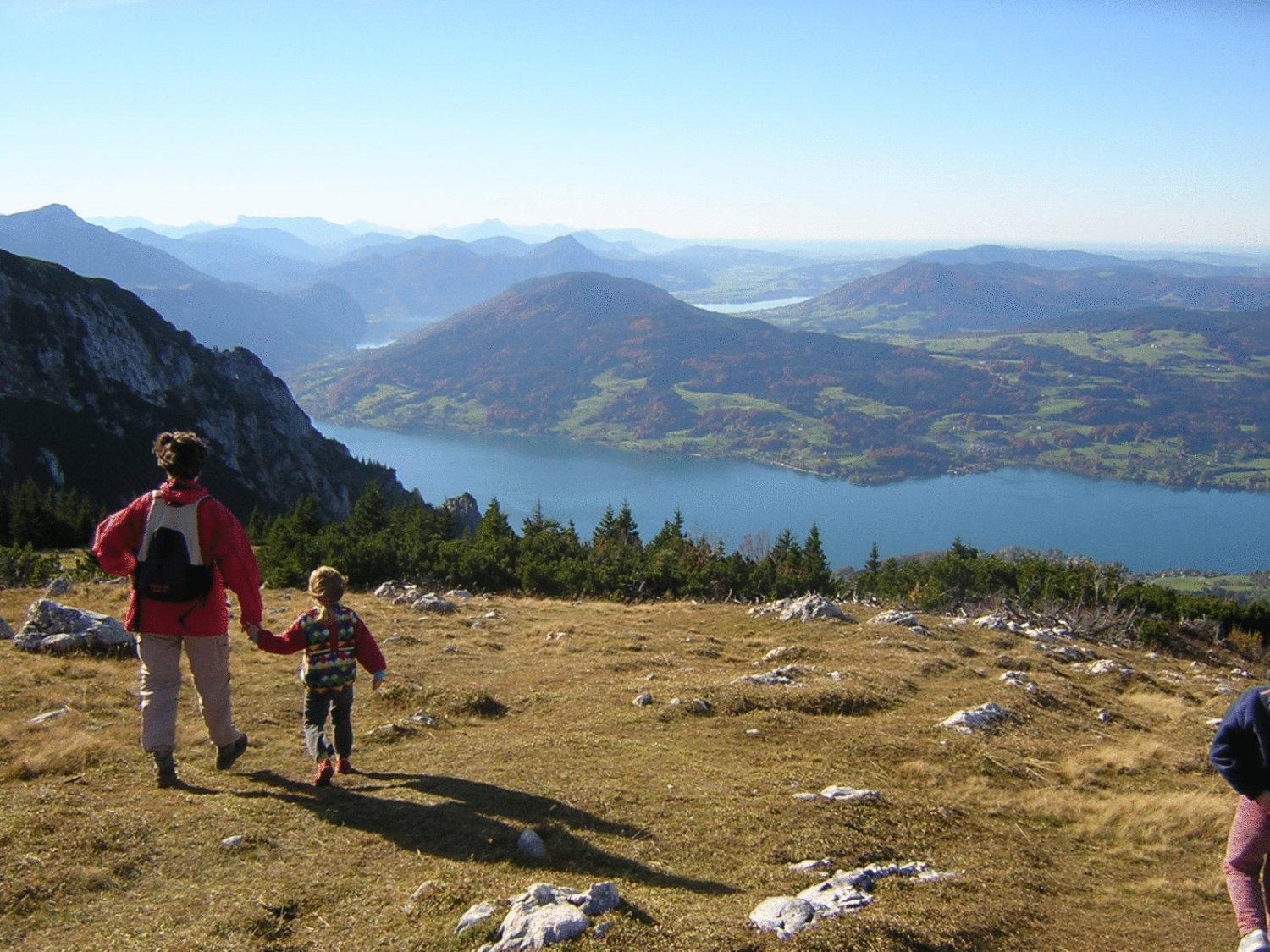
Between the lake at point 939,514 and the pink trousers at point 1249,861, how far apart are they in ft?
420

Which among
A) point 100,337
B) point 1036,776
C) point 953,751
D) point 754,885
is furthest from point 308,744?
point 100,337

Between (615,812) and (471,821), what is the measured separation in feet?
4.01

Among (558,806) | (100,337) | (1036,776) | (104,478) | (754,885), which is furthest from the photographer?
(100,337)

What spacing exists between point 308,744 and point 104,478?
9150 centimetres

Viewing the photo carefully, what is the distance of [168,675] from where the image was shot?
6812 mm

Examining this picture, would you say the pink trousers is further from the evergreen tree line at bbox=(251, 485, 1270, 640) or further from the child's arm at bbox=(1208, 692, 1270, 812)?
the evergreen tree line at bbox=(251, 485, 1270, 640)

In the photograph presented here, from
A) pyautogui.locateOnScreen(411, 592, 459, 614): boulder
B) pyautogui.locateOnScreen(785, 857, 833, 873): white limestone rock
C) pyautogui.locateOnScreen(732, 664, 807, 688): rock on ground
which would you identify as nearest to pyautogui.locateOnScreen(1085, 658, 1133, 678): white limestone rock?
pyautogui.locateOnScreen(732, 664, 807, 688): rock on ground

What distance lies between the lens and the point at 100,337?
333ft

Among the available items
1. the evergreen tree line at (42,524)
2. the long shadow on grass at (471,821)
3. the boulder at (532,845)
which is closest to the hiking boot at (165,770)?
the long shadow on grass at (471,821)

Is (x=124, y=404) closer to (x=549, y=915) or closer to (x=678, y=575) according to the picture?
(x=678, y=575)

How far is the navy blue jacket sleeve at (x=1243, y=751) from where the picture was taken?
457 centimetres

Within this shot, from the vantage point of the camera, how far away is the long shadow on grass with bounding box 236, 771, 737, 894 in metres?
5.82

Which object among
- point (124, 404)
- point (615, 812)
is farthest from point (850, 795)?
point (124, 404)

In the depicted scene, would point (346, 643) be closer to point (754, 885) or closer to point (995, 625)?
point (754, 885)
